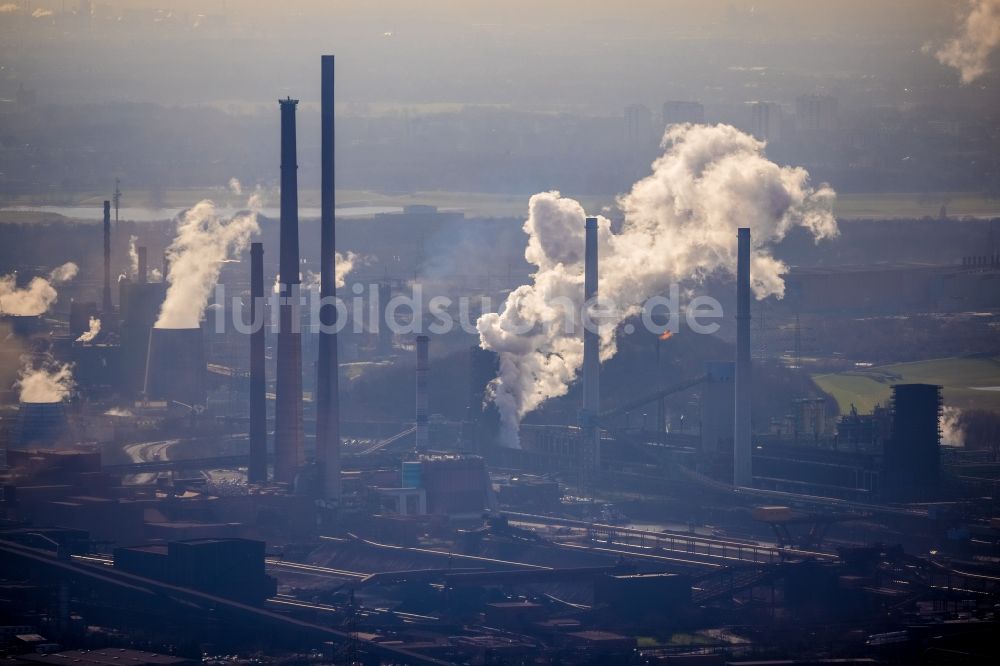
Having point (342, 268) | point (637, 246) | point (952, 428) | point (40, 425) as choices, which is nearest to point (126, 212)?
point (342, 268)

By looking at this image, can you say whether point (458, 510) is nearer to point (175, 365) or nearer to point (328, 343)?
point (328, 343)

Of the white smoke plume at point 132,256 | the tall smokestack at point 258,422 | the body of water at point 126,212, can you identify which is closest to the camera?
the tall smokestack at point 258,422

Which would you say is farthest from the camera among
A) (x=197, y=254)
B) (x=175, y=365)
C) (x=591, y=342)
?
(x=197, y=254)

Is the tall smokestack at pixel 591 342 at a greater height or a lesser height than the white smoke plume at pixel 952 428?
greater

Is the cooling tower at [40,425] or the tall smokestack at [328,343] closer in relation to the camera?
the tall smokestack at [328,343]

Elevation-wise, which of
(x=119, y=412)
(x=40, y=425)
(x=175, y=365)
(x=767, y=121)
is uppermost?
(x=767, y=121)

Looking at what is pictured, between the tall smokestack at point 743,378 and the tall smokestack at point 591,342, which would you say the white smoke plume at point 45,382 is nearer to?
the tall smokestack at point 591,342

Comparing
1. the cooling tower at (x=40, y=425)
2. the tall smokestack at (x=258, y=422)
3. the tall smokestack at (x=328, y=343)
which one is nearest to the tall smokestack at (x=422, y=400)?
the tall smokestack at (x=258, y=422)
